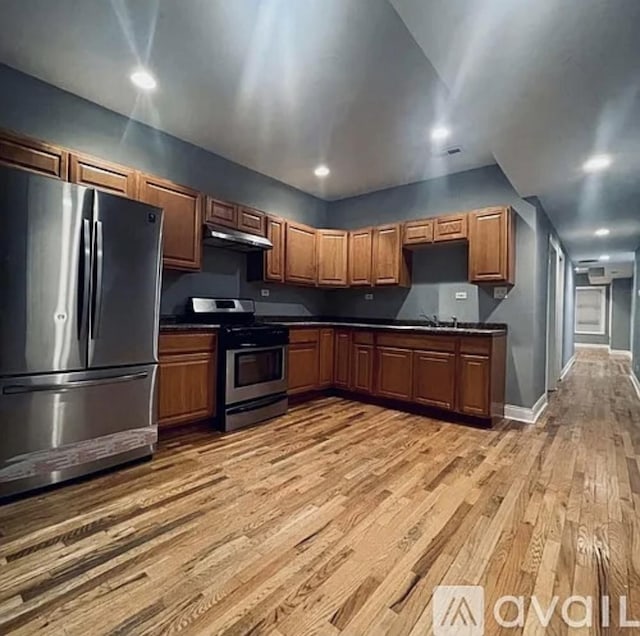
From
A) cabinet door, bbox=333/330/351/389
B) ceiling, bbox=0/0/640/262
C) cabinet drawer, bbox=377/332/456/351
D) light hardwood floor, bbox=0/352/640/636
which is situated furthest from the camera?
cabinet door, bbox=333/330/351/389

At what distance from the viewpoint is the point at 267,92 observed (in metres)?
2.89

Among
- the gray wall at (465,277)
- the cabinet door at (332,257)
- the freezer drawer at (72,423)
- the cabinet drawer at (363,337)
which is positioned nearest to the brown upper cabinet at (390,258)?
the gray wall at (465,277)

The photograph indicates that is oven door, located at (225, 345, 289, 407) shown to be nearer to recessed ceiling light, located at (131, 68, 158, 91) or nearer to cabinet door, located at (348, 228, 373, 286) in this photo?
cabinet door, located at (348, 228, 373, 286)

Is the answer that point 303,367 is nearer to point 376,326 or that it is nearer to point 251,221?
point 376,326

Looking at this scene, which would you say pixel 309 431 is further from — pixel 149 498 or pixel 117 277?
pixel 117 277

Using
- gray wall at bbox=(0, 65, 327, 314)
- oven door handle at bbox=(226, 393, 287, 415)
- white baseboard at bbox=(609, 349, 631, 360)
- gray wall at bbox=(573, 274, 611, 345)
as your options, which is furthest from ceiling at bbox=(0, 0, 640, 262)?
gray wall at bbox=(573, 274, 611, 345)

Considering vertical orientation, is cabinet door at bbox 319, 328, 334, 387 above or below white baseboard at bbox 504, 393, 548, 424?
above

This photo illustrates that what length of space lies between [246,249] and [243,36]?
2252 millimetres

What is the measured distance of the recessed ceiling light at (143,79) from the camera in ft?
8.91

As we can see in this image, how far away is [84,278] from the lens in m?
2.39

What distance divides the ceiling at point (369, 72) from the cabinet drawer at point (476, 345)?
1.56 m

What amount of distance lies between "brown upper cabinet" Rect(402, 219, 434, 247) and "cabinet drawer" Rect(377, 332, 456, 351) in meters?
1.14

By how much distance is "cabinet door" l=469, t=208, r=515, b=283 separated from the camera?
3814 millimetres

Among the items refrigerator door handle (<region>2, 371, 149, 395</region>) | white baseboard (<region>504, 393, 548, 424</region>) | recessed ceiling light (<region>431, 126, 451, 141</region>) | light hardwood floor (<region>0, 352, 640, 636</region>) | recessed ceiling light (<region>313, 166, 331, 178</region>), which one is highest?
recessed ceiling light (<region>313, 166, 331, 178</region>)
